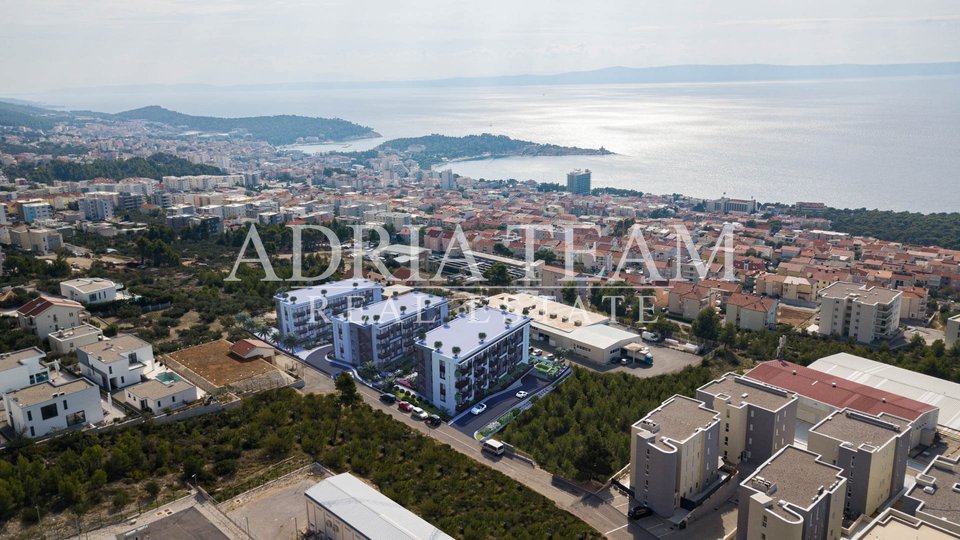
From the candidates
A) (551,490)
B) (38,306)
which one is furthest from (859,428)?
(38,306)

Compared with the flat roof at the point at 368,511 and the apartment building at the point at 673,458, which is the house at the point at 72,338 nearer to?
the flat roof at the point at 368,511

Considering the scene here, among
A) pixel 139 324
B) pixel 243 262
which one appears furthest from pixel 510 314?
pixel 243 262

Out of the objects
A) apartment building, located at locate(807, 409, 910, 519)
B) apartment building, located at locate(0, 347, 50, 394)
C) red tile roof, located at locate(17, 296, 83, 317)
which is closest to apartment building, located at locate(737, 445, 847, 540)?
apartment building, located at locate(807, 409, 910, 519)

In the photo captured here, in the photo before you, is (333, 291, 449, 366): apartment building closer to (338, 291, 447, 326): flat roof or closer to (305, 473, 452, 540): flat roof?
(338, 291, 447, 326): flat roof

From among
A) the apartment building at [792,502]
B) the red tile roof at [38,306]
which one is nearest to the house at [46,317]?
the red tile roof at [38,306]

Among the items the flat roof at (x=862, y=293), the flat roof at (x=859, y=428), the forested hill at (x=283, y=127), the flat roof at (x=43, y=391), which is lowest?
the flat roof at (x=859, y=428)

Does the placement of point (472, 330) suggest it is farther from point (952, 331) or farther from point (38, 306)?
point (952, 331)

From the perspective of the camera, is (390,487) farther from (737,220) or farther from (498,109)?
(498,109)

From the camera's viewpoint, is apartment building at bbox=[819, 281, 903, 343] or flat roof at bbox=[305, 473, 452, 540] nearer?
flat roof at bbox=[305, 473, 452, 540]
